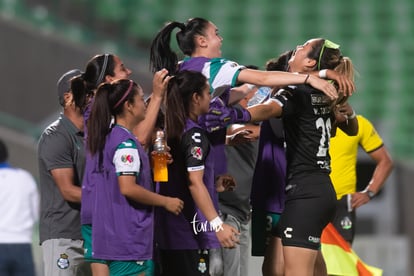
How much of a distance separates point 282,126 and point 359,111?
29.7 ft

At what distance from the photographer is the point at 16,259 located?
727cm

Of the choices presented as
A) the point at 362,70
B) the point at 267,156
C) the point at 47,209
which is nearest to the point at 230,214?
the point at 267,156

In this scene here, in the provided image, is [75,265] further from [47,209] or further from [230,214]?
[230,214]

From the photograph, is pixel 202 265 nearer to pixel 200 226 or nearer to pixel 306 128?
pixel 200 226

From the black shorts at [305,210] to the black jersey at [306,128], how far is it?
70 millimetres

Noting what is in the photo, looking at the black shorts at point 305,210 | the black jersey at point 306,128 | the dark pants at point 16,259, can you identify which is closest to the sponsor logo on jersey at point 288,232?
the black shorts at point 305,210

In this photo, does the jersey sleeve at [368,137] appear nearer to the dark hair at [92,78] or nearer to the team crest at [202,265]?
the dark hair at [92,78]

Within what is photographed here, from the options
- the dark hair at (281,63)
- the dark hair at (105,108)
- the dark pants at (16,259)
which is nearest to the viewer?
the dark hair at (105,108)

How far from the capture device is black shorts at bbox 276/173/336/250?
571cm

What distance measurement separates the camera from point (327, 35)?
53.1 feet

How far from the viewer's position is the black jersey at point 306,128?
18.9 feet

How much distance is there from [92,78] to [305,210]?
1436 mm

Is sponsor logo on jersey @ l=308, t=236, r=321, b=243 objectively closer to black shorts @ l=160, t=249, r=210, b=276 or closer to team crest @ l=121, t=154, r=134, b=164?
black shorts @ l=160, t=249, r=210, b=276

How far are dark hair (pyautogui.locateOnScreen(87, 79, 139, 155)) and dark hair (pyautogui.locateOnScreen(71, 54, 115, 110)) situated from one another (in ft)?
1.94
